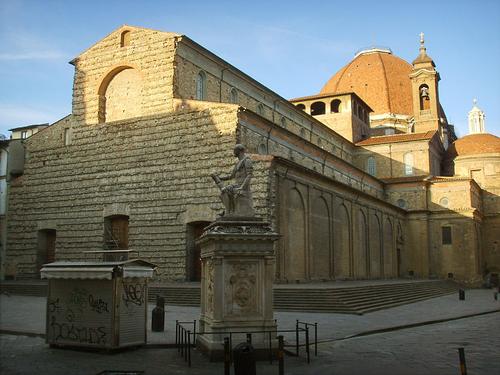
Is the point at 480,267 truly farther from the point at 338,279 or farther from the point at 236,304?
the point at 236,304

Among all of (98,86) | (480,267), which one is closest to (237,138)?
(98,86)

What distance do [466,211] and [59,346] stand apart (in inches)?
1677

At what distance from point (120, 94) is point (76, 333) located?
890 inches

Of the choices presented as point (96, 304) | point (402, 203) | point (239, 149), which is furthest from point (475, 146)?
point (96, 304)

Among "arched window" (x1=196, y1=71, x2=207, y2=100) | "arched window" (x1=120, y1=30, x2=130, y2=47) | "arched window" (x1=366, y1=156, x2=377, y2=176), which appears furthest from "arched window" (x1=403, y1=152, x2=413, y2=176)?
"arched window" (x1=120, y1=30, x2=130, y2=47)

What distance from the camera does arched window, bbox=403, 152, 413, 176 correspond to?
5219 cm

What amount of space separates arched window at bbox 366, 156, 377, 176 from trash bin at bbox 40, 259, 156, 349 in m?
42.8

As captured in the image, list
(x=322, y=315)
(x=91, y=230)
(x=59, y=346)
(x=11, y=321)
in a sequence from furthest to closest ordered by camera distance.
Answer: (x=91, y=230) < (x=322, y=315) < (x=11, y=321) < (x=59, y=346)

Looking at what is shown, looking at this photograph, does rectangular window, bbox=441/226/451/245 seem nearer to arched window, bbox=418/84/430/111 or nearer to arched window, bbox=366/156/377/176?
arched window, bbox=366/156/377/176

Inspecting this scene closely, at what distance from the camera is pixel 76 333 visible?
12188 millimetres

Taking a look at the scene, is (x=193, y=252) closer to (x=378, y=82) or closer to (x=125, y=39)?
(x=125, y=39)

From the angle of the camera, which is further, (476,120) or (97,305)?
(476,120)

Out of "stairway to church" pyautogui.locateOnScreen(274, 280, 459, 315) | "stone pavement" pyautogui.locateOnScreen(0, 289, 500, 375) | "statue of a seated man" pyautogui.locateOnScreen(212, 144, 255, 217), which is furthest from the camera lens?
"stairway to church" pyautogui.locateOnScreen(274, 280, 459, 315)

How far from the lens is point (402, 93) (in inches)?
2532
